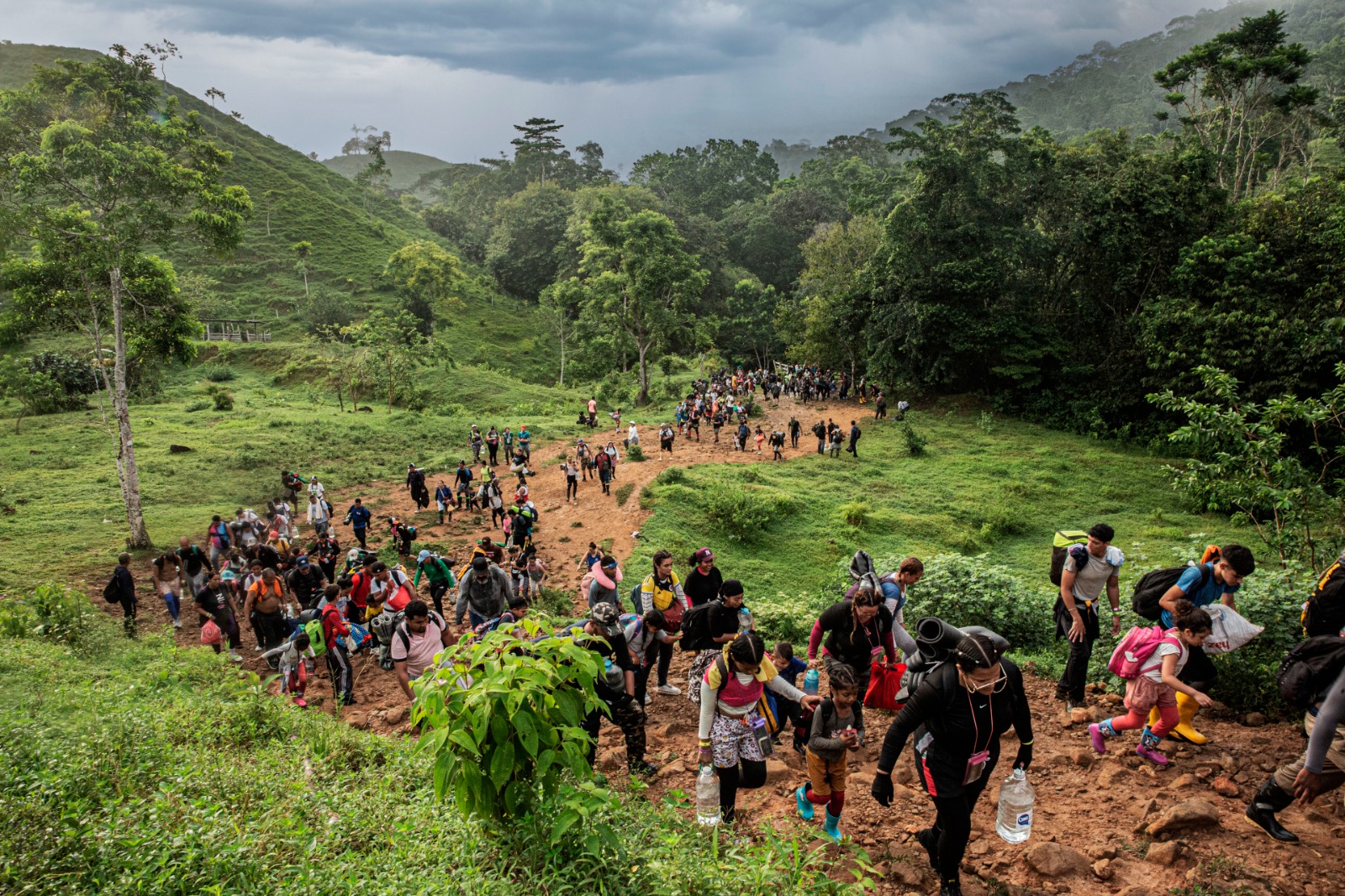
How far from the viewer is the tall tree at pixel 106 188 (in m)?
11.8

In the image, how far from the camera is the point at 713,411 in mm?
22203

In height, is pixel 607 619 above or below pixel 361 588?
above

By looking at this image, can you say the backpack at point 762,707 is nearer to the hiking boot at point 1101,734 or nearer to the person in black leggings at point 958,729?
the person in black leggings at point 958,729

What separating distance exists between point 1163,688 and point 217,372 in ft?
127

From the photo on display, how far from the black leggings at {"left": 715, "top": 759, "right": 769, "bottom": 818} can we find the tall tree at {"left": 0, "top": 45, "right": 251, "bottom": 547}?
43.9ft

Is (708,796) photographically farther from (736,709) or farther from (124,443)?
(124,443)

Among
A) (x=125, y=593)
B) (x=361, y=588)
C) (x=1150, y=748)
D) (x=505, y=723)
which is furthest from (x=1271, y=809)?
(x=125, y=593)

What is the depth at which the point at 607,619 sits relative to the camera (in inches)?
192

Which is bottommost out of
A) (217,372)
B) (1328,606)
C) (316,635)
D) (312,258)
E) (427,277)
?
(316,635)

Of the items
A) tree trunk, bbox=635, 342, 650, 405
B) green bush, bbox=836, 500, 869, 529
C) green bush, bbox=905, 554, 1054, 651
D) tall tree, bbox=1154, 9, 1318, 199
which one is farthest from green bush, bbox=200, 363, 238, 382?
tall tree, bbox=1154, 9, 1318, 199

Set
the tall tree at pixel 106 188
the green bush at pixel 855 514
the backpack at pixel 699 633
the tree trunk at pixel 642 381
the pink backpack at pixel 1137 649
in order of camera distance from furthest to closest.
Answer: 1. the tree trunk at pixel 642 381
2. the green bush at pixel 855 514
3. the tall tree at pixel 106 188
4. the backpack at pixel 699 633
5. the pink backpack at pixel 1137 649

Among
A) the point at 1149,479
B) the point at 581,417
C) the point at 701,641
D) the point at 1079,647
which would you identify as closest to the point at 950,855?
the point at 701,641

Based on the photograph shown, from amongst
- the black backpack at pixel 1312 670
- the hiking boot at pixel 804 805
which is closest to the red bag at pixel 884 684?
the hiking boot at pixel 804 805

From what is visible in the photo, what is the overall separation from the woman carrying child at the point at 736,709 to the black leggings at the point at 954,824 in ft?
2.86
